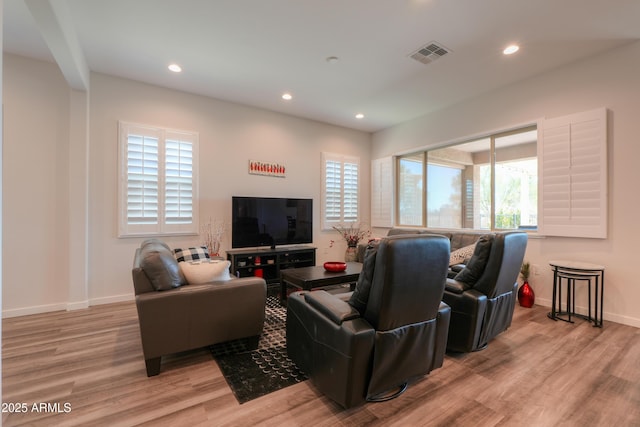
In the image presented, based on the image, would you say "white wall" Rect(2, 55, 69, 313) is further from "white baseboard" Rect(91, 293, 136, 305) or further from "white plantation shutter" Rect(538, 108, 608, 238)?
"white plantation shutter" Rect(538, 108, 608, 238)

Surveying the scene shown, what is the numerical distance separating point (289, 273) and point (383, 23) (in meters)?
2.84

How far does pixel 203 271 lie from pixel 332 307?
1.21 metres

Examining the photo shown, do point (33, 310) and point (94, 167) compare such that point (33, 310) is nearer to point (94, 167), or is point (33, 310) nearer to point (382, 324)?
point (94, 167)

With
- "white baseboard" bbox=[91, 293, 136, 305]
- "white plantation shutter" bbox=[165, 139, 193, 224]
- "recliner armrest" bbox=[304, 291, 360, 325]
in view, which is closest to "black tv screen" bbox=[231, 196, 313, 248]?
"white plantation shutter" bbox=[165, 139, 193, 224]

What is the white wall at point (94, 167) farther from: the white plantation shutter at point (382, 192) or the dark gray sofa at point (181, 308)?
the white plantation shutter at point (382, 192)

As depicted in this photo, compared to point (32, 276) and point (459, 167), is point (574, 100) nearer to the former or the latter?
point (459, 167)

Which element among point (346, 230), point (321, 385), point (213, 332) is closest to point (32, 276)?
point (213, 332)

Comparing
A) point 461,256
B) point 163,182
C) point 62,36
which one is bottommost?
point 461,256

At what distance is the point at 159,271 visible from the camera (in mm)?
2318

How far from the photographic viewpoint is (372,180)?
6.52m

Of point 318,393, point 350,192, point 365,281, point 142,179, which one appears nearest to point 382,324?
point 365,281

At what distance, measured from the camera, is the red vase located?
3.85 metres

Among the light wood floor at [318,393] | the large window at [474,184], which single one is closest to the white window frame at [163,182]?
the light wood floor at [318,393]

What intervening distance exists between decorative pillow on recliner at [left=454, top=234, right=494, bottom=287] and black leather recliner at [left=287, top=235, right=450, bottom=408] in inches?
29.0
